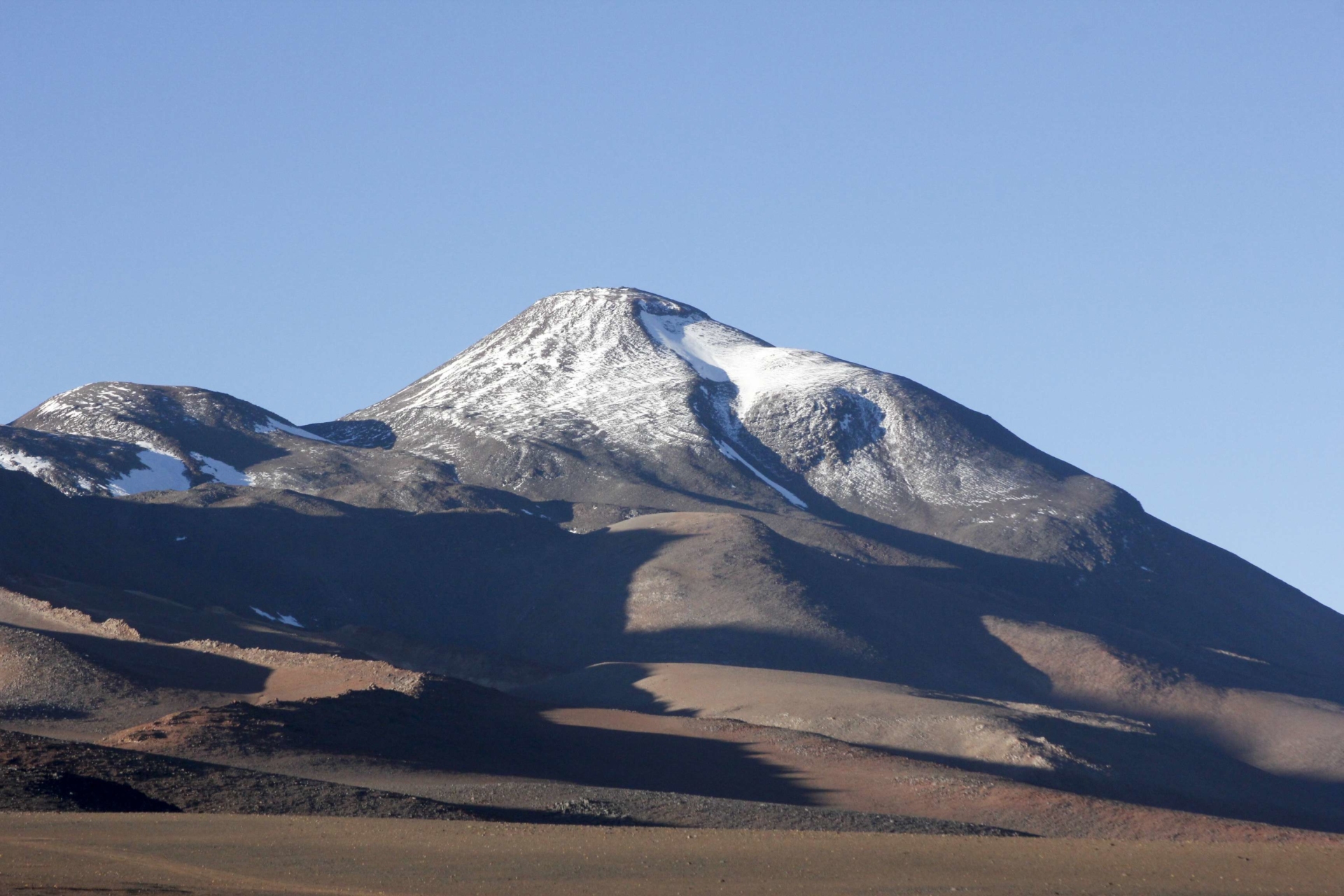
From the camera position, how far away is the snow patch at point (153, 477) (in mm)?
119500

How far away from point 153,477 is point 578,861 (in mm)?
111155

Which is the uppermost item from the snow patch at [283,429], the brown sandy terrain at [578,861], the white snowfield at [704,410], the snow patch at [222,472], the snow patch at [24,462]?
the white snowfield at [704,410]

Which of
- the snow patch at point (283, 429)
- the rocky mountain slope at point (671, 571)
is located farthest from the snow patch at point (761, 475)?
the snow patch at point (283, 429)

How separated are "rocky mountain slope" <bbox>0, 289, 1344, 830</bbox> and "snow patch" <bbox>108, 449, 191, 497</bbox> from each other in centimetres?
54

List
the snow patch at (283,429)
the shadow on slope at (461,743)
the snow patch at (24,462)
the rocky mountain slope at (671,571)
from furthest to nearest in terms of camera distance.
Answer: the snow patch at (283,429) → the snow patch at (24,462) → the rocky mountain slope at (671,571) → the shadow on slope at (461,743)

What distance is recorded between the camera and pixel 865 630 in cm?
8925

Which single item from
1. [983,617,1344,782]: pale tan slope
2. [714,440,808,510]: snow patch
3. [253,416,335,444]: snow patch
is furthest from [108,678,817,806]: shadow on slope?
[253,416,335,444]: snow patch

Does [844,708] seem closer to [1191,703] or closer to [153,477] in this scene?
[1191,703]

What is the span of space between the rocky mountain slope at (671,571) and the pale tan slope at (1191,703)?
0.86 feet

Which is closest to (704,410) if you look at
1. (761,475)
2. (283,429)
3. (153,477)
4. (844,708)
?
(761,475)

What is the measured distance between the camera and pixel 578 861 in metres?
22.0

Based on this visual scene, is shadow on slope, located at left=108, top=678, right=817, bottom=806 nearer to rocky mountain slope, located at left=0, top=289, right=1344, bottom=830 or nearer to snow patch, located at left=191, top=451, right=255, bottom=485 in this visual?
rocky mountain slope, located at left=0, top=289, right=1344, bottom=830

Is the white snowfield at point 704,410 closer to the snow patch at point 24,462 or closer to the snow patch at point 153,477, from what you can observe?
the snow patch at point 153,477

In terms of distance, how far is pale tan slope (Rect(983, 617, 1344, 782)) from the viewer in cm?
7606
